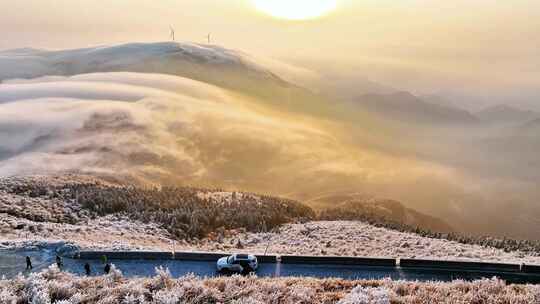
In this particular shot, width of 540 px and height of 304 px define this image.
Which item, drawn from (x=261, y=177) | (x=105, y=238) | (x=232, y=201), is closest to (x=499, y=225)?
(x=261, y=177)

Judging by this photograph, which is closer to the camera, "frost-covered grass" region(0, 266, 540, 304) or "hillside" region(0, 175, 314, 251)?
"frost-covered grass" region(0, 266, 540, 304)

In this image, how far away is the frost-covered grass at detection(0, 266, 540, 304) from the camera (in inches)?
627

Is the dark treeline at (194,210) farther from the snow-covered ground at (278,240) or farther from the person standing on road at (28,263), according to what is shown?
the person standing on road at (28,263)

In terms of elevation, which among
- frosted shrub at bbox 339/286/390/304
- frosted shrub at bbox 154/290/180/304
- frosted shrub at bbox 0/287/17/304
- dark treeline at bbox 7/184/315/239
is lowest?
dark treeline at bbox 7/184/315/239

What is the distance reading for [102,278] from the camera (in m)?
19.1

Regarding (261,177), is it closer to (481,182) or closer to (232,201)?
(232,201)

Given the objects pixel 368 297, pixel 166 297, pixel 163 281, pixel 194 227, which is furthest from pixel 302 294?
pixel 194 227

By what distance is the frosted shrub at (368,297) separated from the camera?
1515 cm

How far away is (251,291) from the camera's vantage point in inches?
669

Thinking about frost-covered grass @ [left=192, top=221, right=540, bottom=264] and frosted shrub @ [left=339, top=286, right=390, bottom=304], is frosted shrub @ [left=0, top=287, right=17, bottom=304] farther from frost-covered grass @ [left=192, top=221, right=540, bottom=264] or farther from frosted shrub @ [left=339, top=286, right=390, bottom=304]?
frost-covered grass @ [left=192, top=221, right=540, bottom=264]

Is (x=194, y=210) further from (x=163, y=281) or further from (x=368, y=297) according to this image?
(x=368, y=297)

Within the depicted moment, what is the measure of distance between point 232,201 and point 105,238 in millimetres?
16303

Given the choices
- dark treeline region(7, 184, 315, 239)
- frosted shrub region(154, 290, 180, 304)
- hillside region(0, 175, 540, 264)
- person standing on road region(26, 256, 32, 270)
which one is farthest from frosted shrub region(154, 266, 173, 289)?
dark treeline region(7, 184, 315, 239)

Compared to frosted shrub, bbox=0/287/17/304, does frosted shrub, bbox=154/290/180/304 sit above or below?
above
